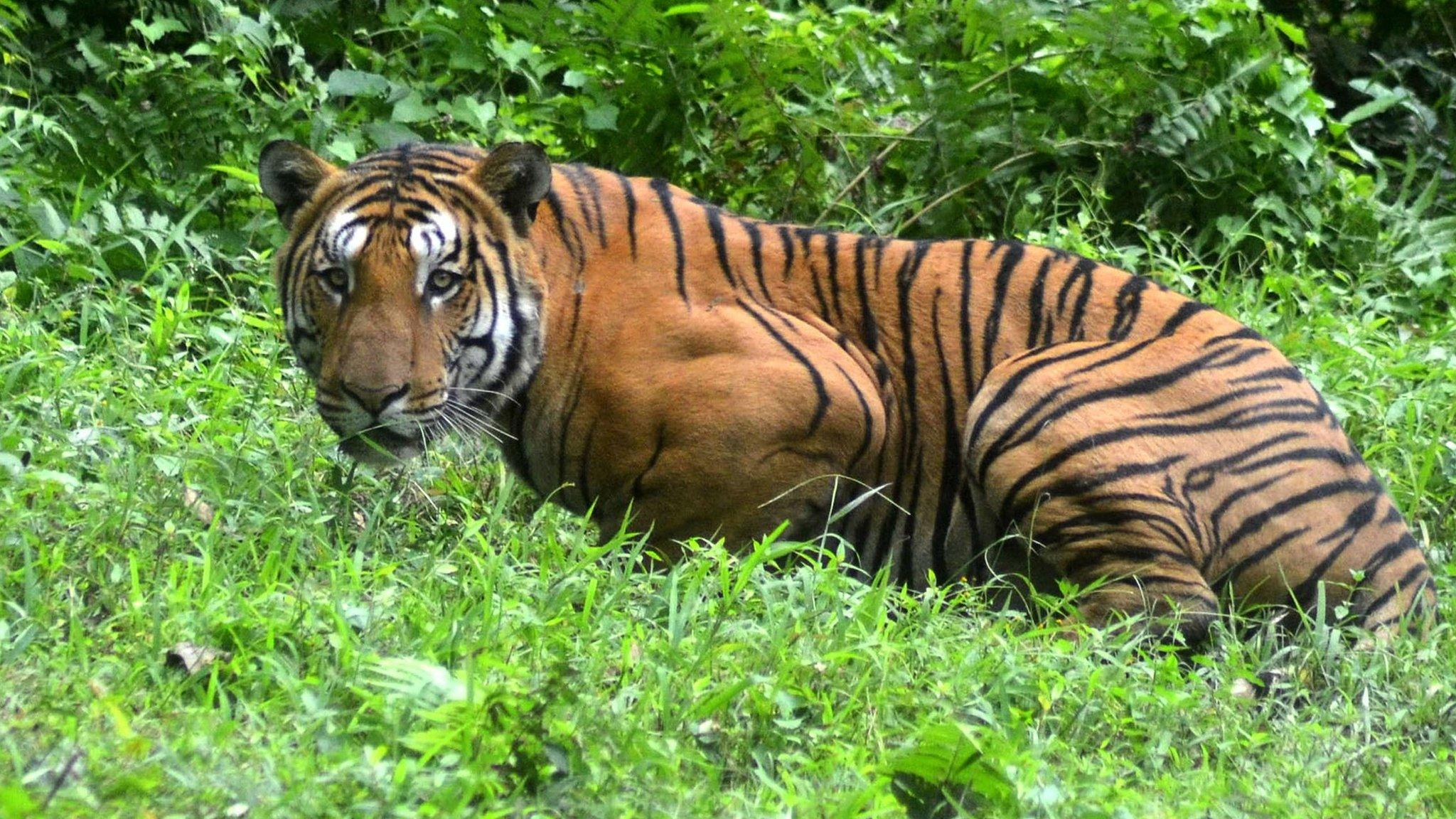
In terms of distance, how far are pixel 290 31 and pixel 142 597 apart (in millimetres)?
A: 4317

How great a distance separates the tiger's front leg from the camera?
14.3ft

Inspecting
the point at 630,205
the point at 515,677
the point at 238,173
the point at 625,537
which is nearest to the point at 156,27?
the point at 238,173

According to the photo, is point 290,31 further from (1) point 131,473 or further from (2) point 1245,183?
(2) point 1245,183

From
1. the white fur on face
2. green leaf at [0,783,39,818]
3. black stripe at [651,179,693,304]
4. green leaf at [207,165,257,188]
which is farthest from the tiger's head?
green leaf at [0,783,39,818]

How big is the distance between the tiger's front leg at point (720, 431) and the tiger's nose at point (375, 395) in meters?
0.51

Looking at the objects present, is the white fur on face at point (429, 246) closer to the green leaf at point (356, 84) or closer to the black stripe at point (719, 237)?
the black stripe at point (719, 237)

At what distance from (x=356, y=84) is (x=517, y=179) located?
2.28 meters

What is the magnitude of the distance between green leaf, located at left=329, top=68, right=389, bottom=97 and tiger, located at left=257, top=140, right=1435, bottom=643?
1.88 m

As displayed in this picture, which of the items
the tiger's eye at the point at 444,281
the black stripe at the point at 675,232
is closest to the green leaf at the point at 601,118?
the black stripe at the point at 675,232

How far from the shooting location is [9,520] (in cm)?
362

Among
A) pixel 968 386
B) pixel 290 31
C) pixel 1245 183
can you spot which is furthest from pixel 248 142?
pixel 1245 183

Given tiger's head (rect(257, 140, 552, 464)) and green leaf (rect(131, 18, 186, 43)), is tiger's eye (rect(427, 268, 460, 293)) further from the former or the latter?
green leaf (rect(131, 18, 186, 43))

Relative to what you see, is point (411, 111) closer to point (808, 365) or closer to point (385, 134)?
point (385, 134)

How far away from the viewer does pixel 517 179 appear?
4.47m
